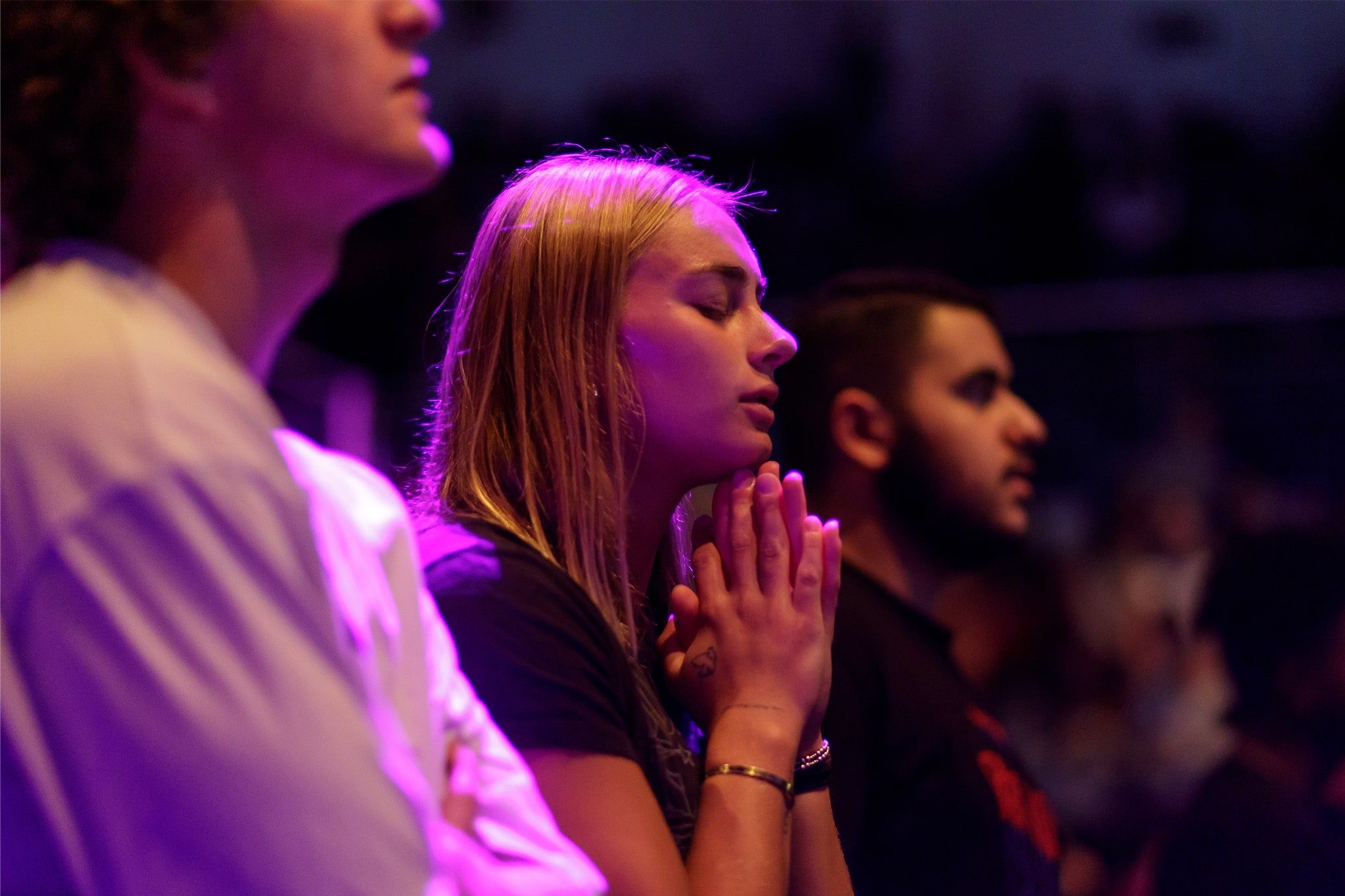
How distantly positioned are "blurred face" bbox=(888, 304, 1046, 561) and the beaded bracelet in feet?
3.55

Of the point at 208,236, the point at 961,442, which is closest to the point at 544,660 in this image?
the point at 208,236

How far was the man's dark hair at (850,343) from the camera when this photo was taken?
2.78m

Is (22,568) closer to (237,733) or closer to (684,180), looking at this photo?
(237,733)

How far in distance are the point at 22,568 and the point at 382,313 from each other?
5.31 m

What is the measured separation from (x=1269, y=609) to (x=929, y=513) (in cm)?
80

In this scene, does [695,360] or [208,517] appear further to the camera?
[695,360]

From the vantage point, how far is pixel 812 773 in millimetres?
1600

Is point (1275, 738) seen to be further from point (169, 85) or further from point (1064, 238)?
point (1064, 238)

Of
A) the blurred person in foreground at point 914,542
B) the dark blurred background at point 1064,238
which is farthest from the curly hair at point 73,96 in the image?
the dark blurred background at point 1064,238

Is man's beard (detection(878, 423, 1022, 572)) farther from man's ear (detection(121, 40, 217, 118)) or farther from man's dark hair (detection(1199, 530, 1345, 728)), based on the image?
man's ear (detection(121, 40, 217, 118))

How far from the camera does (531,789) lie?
101 cm

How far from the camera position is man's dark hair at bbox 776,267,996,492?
2.78 m

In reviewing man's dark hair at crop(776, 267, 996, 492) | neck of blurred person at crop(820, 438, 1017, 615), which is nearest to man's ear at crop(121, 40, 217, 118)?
neck of blurred person at crop(820, 438, 1017, 615)

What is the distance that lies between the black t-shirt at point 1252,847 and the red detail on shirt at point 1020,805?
0.27m
